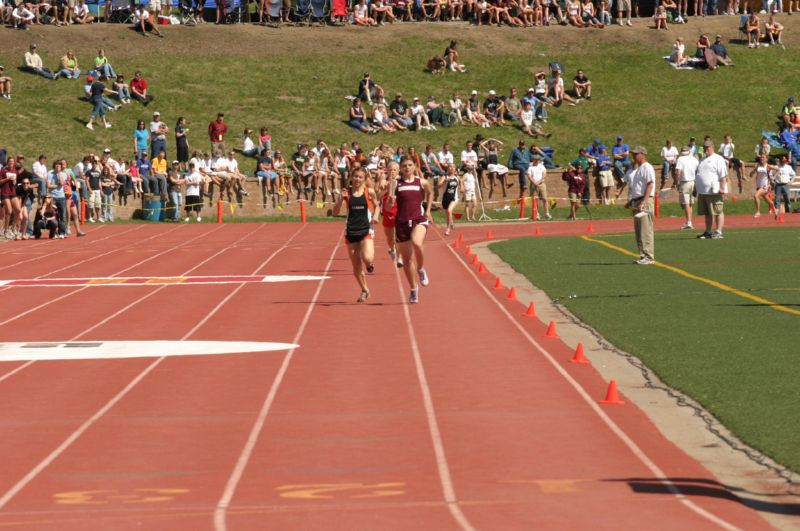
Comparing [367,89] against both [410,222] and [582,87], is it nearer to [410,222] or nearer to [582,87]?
[582,87]

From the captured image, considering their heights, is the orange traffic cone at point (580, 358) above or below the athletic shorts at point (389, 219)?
below

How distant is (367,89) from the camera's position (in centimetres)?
4988

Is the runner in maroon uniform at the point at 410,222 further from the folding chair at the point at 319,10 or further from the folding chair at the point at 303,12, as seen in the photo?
the folding chair at the point at 319,10

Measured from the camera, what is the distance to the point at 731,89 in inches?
2148

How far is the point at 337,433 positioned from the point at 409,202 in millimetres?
9332

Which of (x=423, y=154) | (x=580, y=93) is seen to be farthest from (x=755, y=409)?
(x=580, y=93)

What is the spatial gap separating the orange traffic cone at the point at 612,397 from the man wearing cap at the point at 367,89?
1545 inches

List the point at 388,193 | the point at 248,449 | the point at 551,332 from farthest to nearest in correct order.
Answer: the point at 388,193, the point at 551,332, the point at 248,449

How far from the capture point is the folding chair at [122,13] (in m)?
55.5

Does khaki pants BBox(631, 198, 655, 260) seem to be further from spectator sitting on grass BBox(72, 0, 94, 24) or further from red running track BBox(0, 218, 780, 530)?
spectator sitting on grass BBox(72, 0, 94, 24)

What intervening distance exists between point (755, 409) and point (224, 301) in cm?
1052

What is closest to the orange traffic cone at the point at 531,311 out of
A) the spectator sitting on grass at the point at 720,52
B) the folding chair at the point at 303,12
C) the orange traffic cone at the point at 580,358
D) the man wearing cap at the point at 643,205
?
the orange traffic cone at the point at 580,358

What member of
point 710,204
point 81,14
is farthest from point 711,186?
point 81,14

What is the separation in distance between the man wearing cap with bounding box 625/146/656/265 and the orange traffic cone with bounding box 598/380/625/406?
12.3 m
